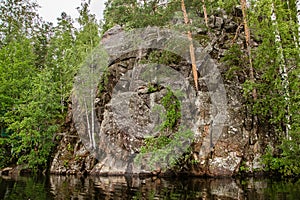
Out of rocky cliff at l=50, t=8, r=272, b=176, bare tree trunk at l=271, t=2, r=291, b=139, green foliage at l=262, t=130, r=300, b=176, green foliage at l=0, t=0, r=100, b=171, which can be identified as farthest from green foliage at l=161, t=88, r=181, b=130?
green foliage at l=0, t=0, r=100, b=171

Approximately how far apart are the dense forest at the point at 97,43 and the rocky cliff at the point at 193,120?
32.9 inches

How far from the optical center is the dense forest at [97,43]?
52.4ft

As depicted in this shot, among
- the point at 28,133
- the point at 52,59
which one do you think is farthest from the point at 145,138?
the point at 52,59

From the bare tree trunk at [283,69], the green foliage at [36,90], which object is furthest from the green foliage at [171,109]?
the green foliage at [36,90]

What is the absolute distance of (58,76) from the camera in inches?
1162

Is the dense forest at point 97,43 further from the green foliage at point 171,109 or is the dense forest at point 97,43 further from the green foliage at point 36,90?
the green foliage at point 171,109

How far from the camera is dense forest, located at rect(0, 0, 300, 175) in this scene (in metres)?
16.0

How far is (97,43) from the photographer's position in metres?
25.7

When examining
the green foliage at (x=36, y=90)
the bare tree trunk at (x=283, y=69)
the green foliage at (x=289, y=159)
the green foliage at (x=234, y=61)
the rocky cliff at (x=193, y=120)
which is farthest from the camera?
the green foliage at (x=36, y=90)

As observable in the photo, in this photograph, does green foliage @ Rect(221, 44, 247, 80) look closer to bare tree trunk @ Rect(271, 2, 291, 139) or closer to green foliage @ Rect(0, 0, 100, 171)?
bare tree trunk @ Rect(271, 2, 291, 139)

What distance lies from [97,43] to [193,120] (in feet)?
39.8

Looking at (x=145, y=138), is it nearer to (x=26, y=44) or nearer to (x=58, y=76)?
(x=58, y=76)

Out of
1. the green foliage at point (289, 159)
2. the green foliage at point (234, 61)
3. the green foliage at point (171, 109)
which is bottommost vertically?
the green foliage at point (289, 159)

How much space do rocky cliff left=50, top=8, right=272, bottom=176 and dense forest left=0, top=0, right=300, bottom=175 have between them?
0.83 m
